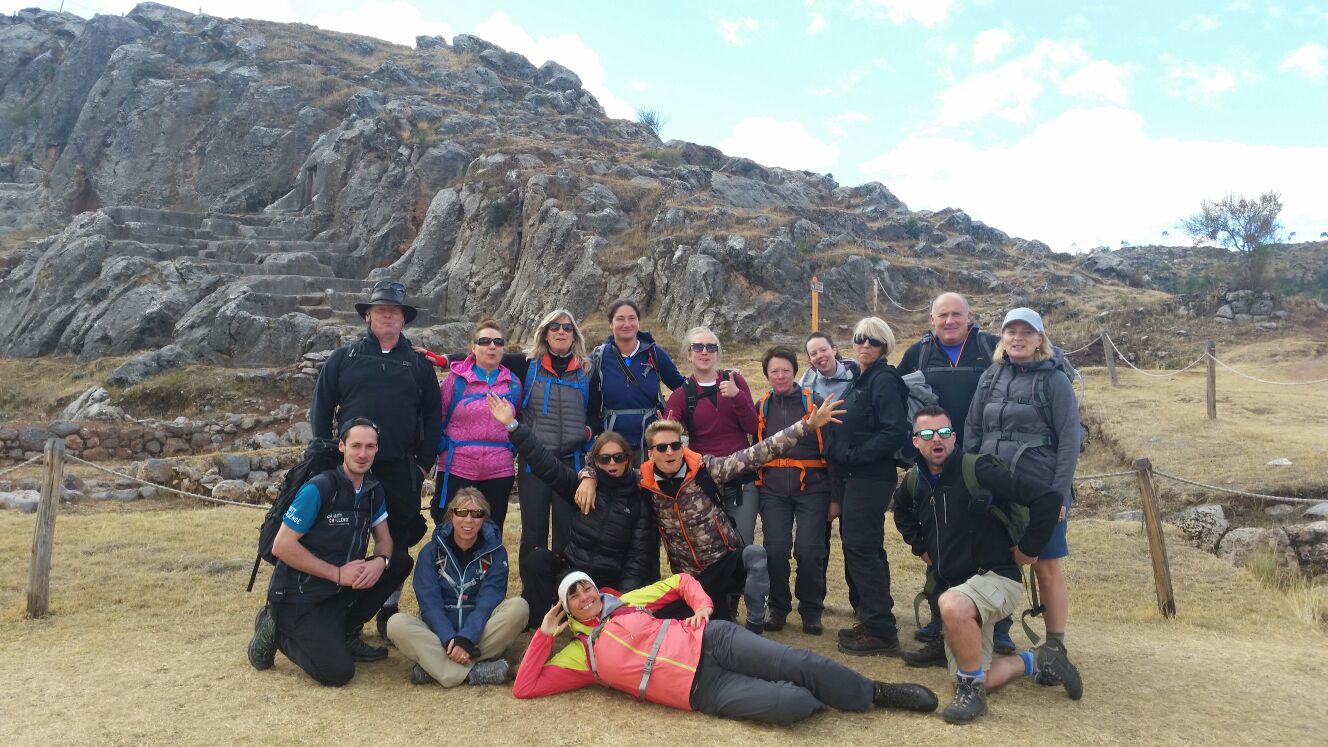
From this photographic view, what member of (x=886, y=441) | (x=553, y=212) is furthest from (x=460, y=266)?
(x=886, y=441)

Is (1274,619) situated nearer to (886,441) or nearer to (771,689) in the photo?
(886,441)

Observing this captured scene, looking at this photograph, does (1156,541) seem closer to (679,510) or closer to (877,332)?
(877,332)

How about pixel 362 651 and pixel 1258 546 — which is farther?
pixel 1258 546

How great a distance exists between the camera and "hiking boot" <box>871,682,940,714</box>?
156 inches

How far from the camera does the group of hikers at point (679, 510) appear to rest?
4.18 m

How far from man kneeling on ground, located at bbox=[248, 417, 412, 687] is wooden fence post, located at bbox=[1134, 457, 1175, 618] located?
583 centimetres

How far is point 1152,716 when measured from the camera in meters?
4.07

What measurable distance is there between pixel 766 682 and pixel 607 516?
1.54 meters

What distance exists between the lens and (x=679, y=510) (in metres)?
4.85

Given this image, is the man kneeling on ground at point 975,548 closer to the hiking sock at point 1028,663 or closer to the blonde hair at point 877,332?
the hiking sock at point 1028,663

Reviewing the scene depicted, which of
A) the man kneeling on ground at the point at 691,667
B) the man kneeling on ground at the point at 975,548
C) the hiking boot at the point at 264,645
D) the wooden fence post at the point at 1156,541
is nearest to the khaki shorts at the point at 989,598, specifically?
the man kneeling on ground at the point at 975,548

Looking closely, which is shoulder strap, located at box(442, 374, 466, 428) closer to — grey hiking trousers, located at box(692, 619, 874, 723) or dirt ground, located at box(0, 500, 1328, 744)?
dirt ground, located at box(0, 500, 1328, 744)

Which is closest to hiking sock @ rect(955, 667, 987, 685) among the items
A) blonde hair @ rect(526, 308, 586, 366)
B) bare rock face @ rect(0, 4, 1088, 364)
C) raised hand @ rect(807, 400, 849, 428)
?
raised hand @ rect(807, 400, 849, 428)

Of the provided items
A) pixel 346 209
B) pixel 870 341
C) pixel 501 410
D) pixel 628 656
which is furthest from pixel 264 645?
pixel 346 209
